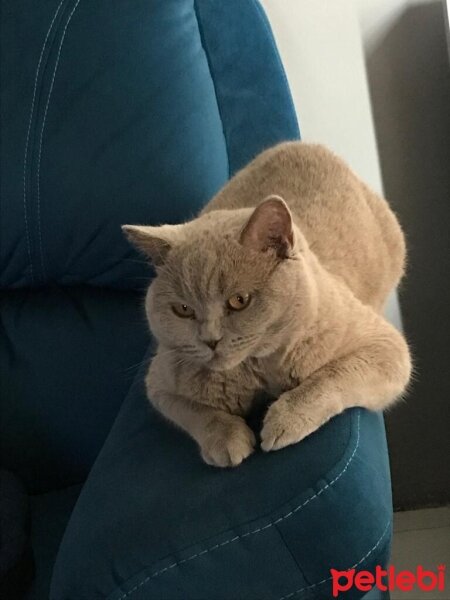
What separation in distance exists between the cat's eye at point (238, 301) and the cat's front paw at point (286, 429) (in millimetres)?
137

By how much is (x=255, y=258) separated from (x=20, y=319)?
2.43 feet

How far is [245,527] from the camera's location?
2.70 ft

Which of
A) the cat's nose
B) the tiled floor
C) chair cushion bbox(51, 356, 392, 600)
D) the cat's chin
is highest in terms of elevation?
the cat's nose

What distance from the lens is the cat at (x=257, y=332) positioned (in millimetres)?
897

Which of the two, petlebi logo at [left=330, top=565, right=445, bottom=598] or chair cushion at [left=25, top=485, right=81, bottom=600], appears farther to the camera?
chair cushion at [left=25, top=485, right=81, bottom=600]

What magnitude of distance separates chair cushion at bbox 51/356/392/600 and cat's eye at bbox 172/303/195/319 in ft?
0.59

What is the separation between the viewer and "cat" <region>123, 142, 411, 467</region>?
897 millimetres

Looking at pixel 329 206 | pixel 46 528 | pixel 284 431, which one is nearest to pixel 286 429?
pixel 284 431

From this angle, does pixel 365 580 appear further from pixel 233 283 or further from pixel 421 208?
pixel 421 208

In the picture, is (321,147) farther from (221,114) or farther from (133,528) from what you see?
(133,528)

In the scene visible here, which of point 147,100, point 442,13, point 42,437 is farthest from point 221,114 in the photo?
point 42,437

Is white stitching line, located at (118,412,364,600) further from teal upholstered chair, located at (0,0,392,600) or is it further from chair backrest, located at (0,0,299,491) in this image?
chair backrest, located at (0,0,299,491)

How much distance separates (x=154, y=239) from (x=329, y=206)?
357 mm

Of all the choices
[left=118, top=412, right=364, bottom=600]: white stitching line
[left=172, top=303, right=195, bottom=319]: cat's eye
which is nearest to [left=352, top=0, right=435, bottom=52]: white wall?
[left=172, top=303, right=195, bottom=319]: cat's eye
